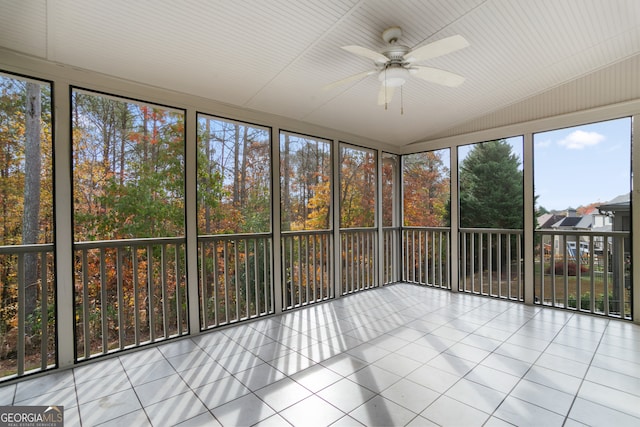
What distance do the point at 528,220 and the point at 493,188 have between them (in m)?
5.50

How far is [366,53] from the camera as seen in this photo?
2.23 meters

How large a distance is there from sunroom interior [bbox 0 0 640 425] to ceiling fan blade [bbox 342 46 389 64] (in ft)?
0.06

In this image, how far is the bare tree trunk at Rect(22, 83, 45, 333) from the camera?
439 cm

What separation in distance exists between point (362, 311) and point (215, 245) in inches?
80.7

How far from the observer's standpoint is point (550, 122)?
4020 mm

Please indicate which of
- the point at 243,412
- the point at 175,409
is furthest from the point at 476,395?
the point at 175,409

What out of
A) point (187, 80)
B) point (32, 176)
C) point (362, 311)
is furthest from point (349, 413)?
point (32, 176)

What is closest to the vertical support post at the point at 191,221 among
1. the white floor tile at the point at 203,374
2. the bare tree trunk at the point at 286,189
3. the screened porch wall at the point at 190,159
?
the screened porch wall at the point at 190,159

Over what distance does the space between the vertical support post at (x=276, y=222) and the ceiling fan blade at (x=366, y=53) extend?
1.89 m

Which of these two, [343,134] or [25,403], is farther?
[343,134]

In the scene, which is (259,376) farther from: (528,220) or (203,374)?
→ (528,220)

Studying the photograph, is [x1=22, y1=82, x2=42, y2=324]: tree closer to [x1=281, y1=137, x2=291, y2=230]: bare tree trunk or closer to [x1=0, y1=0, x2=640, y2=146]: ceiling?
[x1=0, y1=0, x2=640, y2=146]: ceiling

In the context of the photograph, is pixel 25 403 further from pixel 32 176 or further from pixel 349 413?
pixel 32 176

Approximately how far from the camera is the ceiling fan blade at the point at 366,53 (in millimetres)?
2152
